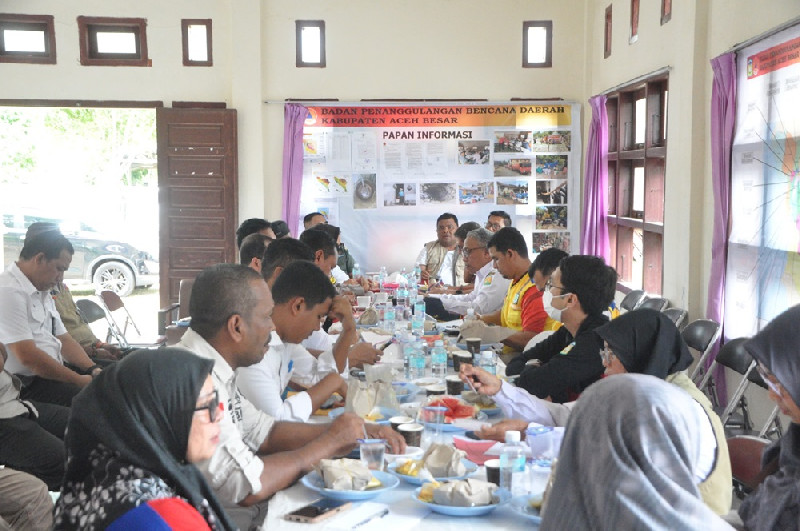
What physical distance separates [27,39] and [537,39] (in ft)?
17.2

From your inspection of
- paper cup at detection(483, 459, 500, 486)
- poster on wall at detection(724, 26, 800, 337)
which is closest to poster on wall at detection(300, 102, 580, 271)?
poster on wall at detection(724, 26, 800, 337)

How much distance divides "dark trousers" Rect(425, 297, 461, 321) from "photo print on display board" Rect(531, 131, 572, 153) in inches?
120

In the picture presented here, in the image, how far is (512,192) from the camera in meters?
8.80

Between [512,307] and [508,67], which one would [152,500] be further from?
[508,67]

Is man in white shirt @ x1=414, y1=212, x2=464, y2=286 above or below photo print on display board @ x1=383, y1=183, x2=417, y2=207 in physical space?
below

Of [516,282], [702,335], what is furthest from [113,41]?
[702,335]

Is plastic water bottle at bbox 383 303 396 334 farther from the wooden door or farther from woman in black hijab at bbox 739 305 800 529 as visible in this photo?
the wooden door

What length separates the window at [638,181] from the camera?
6.71 metres

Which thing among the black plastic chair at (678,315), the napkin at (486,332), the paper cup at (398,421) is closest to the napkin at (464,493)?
the paper cup at (398,421)

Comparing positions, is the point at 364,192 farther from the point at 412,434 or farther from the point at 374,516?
the point at 374,516

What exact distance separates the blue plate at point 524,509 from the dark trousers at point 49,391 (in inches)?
116

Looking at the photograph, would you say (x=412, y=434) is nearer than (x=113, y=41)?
Yes

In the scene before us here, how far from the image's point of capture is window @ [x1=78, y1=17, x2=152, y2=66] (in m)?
8.36

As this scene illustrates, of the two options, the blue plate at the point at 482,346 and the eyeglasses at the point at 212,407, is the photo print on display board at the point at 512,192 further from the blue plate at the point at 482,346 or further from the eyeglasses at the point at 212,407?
the eyeglasses at the point at 212,407
